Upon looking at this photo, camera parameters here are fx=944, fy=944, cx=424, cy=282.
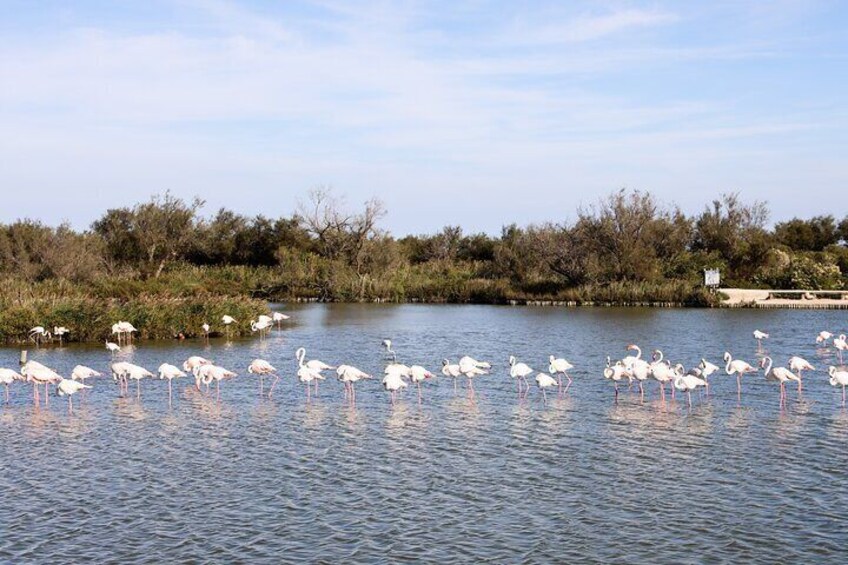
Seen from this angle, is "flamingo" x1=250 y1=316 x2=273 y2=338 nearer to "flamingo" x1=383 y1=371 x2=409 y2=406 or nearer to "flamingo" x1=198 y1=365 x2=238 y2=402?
"flamingo" x1=198 y1=365 x2=238 y2=402

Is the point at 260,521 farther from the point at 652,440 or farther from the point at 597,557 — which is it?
the point at 652,440

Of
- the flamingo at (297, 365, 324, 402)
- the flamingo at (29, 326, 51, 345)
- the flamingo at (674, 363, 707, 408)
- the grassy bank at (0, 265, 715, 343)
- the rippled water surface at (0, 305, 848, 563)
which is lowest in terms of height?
the rippled water surface at (0, 305, 848, 563)

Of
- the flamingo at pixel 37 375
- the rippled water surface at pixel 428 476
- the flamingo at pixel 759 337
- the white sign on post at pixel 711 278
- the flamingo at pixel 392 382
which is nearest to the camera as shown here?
the rippled water surface at pixel 428 476

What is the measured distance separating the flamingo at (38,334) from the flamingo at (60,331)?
29cm

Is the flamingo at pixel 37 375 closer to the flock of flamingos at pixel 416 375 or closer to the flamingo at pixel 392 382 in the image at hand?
the flock of flamingos at pixel 416 375

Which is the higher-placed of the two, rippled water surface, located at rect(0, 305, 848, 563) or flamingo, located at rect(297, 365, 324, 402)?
flamingo, located at rect(297, 365, 324, 402)

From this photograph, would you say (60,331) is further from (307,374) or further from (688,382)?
(688,382)

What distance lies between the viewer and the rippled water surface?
36.1 feet

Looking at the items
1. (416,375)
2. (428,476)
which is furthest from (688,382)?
(428,476)

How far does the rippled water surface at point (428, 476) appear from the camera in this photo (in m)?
11.0

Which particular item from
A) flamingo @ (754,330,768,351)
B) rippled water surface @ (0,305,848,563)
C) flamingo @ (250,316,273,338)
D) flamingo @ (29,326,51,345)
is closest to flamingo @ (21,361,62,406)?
rippled water surface @ (0,305,848,563)

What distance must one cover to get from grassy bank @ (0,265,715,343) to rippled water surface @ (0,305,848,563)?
1142cm

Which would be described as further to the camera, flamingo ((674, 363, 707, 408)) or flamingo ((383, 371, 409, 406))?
flamingo ((383, 371, 409, 406))

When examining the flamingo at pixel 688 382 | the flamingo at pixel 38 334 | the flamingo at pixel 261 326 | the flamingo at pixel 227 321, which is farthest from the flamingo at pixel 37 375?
the flamingo at pixel 261 326
